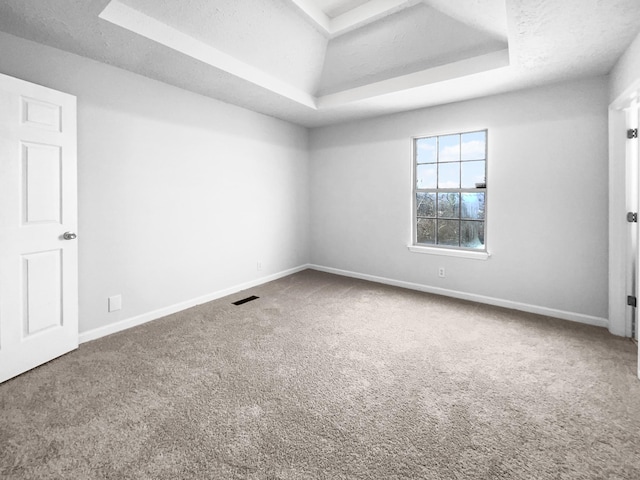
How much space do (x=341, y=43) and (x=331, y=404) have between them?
353cm

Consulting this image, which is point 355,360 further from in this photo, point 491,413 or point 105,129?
point 105,129

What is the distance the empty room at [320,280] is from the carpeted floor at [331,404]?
0.05ft

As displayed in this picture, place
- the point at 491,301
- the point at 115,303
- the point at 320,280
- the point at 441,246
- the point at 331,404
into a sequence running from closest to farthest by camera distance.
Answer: the point at 331,404 < the point at 115,303 < the point at 491,301 < the point at 441,246 < the point at 320,280

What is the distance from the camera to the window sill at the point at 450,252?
370 centimetres

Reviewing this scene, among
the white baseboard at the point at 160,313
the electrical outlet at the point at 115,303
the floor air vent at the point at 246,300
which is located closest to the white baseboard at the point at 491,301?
the white baseboard at the point at 160,313

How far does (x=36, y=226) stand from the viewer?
2234 millimetres

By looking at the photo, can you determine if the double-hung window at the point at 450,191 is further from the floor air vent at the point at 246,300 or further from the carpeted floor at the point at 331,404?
the floor air vent at the point at 246,300

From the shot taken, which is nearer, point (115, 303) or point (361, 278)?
point (115, 303)

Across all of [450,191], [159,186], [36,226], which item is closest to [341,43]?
[450,191]

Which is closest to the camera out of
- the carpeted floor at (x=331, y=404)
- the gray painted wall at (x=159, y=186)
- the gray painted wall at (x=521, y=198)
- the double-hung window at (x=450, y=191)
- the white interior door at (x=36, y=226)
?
the carpeted floor at (x=331, y=404)

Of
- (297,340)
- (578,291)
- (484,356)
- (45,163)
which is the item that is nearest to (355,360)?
(297,340)

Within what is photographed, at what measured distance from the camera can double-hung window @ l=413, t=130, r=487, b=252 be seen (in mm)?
3766

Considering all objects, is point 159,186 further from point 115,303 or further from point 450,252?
point 450,252

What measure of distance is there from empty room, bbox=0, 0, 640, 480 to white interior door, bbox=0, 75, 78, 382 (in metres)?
0.01
